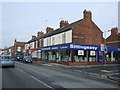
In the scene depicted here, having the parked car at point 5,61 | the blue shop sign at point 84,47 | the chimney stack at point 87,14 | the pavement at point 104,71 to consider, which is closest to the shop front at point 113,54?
the blue shop sign at point 84,47

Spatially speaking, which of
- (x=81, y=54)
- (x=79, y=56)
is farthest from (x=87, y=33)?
(x=79, y=56)

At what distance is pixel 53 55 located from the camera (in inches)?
1399

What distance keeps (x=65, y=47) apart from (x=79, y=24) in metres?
6.06

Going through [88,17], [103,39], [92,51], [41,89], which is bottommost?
[41,89]

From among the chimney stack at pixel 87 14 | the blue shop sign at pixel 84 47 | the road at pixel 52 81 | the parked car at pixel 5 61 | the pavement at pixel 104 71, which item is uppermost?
the chimney stack at pixel 87 14

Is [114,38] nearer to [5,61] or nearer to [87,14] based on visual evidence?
[87,14]

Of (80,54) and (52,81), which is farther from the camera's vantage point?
(80,54)

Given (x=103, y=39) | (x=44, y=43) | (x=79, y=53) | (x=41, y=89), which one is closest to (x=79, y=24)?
(x=79, y=53)

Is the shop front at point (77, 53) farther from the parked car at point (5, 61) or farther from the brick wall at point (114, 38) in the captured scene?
the brick wall at point (114, 38)

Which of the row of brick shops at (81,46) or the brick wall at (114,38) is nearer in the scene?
the row of brick shops at (81,46)

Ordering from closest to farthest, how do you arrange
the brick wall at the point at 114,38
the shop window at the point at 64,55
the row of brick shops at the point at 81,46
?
the row of brick shops at the point at 81,46 → the shop window at the point at 64,55 → the brick wall at the point at 114,38

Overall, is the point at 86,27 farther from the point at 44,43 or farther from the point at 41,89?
the point at 41,89

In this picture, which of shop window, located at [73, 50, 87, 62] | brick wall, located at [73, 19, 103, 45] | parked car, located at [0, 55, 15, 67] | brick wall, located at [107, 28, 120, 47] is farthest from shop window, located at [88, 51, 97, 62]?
parked car, located at [0, 55, 15, 67]

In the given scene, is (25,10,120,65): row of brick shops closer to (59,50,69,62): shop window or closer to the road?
(59,50,69,62): shop window
